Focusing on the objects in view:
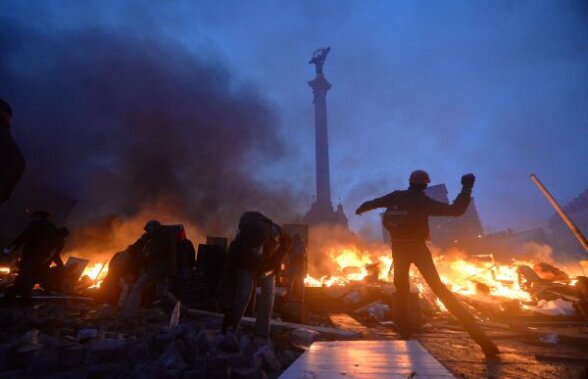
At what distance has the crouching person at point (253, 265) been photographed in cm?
334

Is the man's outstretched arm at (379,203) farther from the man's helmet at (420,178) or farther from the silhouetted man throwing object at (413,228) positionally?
the man's helmet at (420,178)

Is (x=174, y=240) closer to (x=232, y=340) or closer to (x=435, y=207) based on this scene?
(x=232, y=340)

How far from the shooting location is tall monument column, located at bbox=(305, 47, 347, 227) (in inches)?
1254

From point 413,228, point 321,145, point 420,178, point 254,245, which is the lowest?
point 254,245

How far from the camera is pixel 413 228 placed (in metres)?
3.54

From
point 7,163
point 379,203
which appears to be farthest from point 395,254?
point 7,163

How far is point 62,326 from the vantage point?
12.5 feet

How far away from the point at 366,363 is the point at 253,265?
2.05 metres

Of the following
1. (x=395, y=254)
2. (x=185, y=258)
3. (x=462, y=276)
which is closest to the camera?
(x=395, y=254)

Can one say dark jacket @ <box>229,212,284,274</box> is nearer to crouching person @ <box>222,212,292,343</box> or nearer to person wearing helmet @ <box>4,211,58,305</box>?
crouching person @ <box>222,212,292,343</box>

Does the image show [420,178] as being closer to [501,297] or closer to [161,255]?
[161,255]

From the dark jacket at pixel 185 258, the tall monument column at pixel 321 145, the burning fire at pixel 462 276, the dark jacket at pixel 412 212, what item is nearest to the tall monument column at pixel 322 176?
the tall monument column at pixel 321 145

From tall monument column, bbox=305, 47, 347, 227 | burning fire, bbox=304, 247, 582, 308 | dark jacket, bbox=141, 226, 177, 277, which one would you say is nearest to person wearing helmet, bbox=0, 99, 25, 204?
dark jacket, bbox=141, 226, 177, 277

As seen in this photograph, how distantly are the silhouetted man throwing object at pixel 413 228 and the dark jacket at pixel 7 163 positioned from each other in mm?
4097
